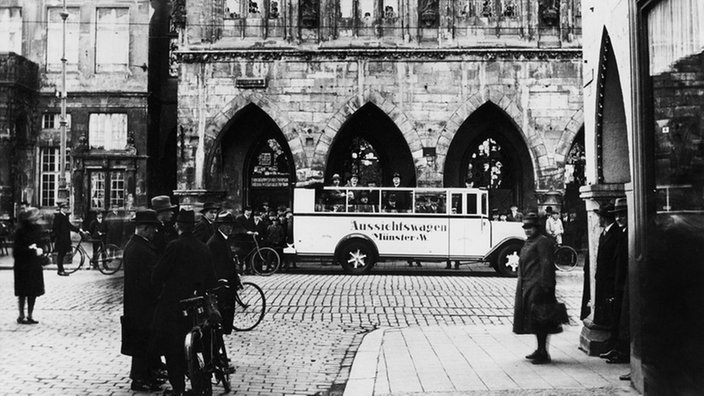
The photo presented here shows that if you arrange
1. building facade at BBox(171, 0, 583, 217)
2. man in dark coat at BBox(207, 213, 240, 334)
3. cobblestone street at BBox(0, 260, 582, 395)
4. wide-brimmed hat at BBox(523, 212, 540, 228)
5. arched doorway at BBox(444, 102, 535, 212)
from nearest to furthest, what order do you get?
1. cobblestone street at BBox(0, 260, 582, 395)
2. wide-brimmed hat at BBox(523, 212, 540, 228)
3. man in dark coat at BBox(207, 213, 240, 334)
4. building facade at BBox(171, 0, 583, 217)
5. arched doorway at BBox(444, 102, 535, 212)

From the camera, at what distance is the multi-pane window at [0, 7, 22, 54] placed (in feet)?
98.6

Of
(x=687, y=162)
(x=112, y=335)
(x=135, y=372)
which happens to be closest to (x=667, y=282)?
(x=687, y=162)

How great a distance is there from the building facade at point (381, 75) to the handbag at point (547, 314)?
1674 cm

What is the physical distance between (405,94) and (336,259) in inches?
294

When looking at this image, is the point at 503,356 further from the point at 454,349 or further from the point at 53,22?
the point at 53,22

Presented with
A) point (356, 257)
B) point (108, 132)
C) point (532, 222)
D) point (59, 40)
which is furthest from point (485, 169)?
point (532, 222)

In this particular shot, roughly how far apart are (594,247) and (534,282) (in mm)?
1229

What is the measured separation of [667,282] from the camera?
18.6 feet

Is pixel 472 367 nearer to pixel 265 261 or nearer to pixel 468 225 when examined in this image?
pixel 468 225

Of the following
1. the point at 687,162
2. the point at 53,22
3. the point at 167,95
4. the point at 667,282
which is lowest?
the point at 667,282

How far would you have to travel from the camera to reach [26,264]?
11.7 m

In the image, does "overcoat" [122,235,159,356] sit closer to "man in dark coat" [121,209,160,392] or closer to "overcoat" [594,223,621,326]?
"man in dark coat" [121,209,160,392]

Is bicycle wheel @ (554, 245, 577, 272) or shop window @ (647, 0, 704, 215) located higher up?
shop window @ (647, 0, 704, 215)

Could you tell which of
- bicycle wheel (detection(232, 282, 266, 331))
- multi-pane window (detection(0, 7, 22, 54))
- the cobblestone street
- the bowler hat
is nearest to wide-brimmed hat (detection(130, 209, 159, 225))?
the bowler hat
